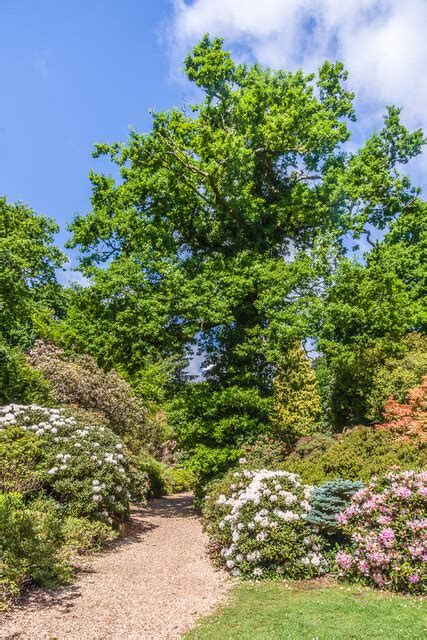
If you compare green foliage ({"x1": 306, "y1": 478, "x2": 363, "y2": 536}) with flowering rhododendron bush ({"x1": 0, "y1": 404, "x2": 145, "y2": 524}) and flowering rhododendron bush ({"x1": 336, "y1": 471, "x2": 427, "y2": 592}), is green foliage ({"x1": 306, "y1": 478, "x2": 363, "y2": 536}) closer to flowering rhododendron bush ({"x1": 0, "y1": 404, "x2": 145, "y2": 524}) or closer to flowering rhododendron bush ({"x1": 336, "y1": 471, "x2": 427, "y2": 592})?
flowering rhododendron bush ({"x1": 336, "y1": 471, "x2": 427, "y2": 592})

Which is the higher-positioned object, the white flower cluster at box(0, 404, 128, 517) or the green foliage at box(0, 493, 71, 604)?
the white flower cluster at box(0, 404, 128, 517)

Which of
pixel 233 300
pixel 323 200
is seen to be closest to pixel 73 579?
pixel 233 300

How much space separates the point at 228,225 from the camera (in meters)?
15.7

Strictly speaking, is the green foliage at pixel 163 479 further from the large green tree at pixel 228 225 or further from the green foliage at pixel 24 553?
the green foliage at pixel 24 553

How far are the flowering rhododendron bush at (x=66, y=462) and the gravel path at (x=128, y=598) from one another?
94 centimetres

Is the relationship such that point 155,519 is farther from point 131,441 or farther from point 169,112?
point 169,112

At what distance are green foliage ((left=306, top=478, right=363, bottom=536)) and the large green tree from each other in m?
6.12

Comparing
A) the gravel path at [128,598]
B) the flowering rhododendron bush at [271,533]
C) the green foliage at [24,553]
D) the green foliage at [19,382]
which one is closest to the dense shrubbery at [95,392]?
the green foliage at [19,382]

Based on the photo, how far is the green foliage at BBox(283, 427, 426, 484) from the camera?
7375mm

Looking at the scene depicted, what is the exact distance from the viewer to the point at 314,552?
6.75 metres

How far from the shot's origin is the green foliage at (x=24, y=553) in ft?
17.8

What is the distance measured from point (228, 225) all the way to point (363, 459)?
9690 millimetres

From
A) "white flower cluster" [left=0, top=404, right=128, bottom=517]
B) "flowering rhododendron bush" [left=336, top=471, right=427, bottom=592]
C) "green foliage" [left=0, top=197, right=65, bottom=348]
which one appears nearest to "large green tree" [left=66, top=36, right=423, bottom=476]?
"green foliage" [left=0, top=197, right=65, bottom=348]

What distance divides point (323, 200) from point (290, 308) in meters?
4.71
